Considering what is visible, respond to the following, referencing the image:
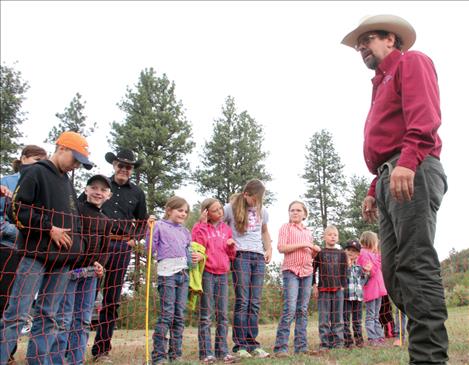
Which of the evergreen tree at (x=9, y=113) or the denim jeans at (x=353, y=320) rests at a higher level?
the evergreen tree at (x=9, y=113)

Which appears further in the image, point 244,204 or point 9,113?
point 9,113

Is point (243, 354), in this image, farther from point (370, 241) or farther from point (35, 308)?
point (370, 241)

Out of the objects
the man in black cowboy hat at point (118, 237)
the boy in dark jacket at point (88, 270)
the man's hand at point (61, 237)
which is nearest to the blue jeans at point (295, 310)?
the man in black cowboy hat at point (118, 237)

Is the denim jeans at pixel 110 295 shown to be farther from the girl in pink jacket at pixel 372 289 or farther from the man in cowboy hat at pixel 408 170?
the girl in pink jacket at pixel 372 289

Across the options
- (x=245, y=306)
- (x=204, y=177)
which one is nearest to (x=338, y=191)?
(x=204, y=177)

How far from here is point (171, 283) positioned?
4617 millimetres

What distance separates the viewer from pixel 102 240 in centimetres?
430

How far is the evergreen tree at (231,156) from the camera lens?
2945cm

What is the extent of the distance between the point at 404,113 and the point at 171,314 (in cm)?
297

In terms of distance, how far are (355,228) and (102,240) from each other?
995 inches

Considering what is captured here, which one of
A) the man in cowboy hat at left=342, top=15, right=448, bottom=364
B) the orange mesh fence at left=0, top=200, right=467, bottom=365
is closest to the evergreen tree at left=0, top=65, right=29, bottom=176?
the orange mesh fence at left=0, top=200, right=467, bottom=365

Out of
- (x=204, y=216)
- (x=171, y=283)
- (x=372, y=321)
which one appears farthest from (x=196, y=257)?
(x=372, y=321)

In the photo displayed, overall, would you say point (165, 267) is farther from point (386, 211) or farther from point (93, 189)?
point (386, 211)

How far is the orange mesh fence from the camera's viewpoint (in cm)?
315
